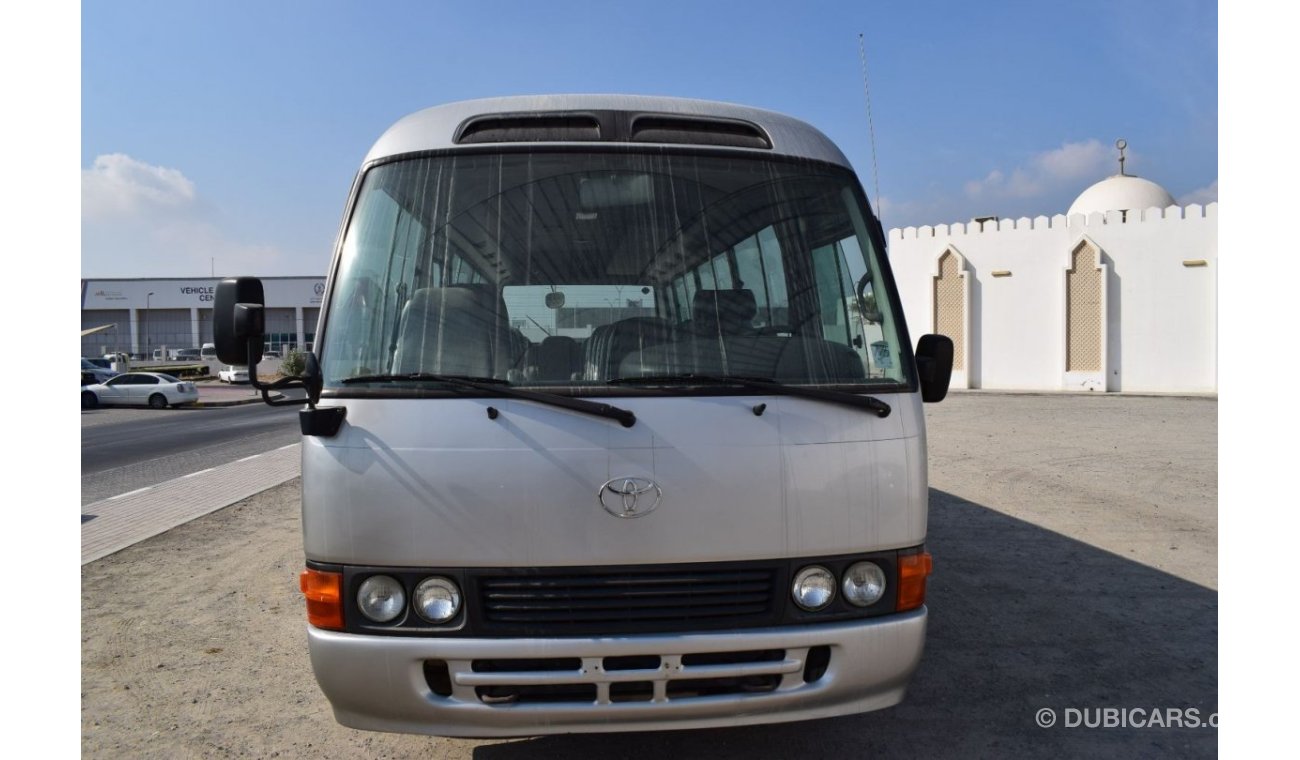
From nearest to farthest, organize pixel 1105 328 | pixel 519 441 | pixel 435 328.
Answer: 1. pixel 519 441
2. pixel 435 328
3. pixel 1105 328

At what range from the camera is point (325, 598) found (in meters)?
2.92

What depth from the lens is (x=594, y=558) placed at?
2822mm

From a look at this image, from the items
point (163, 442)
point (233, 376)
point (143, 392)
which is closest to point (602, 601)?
point (163, 442)

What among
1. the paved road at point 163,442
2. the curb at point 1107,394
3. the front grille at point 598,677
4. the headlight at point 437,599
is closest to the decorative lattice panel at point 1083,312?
the curb at point 1107,394

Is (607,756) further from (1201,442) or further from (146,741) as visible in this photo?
(1201,442)

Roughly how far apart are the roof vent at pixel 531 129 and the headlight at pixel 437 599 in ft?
5.13

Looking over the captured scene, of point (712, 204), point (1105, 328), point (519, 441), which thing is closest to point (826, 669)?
A: point (519, 441)

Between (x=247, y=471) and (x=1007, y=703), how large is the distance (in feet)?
38.3

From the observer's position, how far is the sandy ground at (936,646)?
3729 millimetres

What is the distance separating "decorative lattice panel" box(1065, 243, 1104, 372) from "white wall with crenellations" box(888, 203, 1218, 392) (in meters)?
0.21

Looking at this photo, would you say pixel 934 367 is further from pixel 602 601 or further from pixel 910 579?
pixel 602 601

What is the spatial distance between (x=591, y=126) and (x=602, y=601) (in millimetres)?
1695

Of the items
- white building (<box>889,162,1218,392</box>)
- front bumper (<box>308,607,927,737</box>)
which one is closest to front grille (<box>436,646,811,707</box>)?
front bumper (<box>308,607,927,737</box>)

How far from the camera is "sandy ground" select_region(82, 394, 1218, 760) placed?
3729 mm
